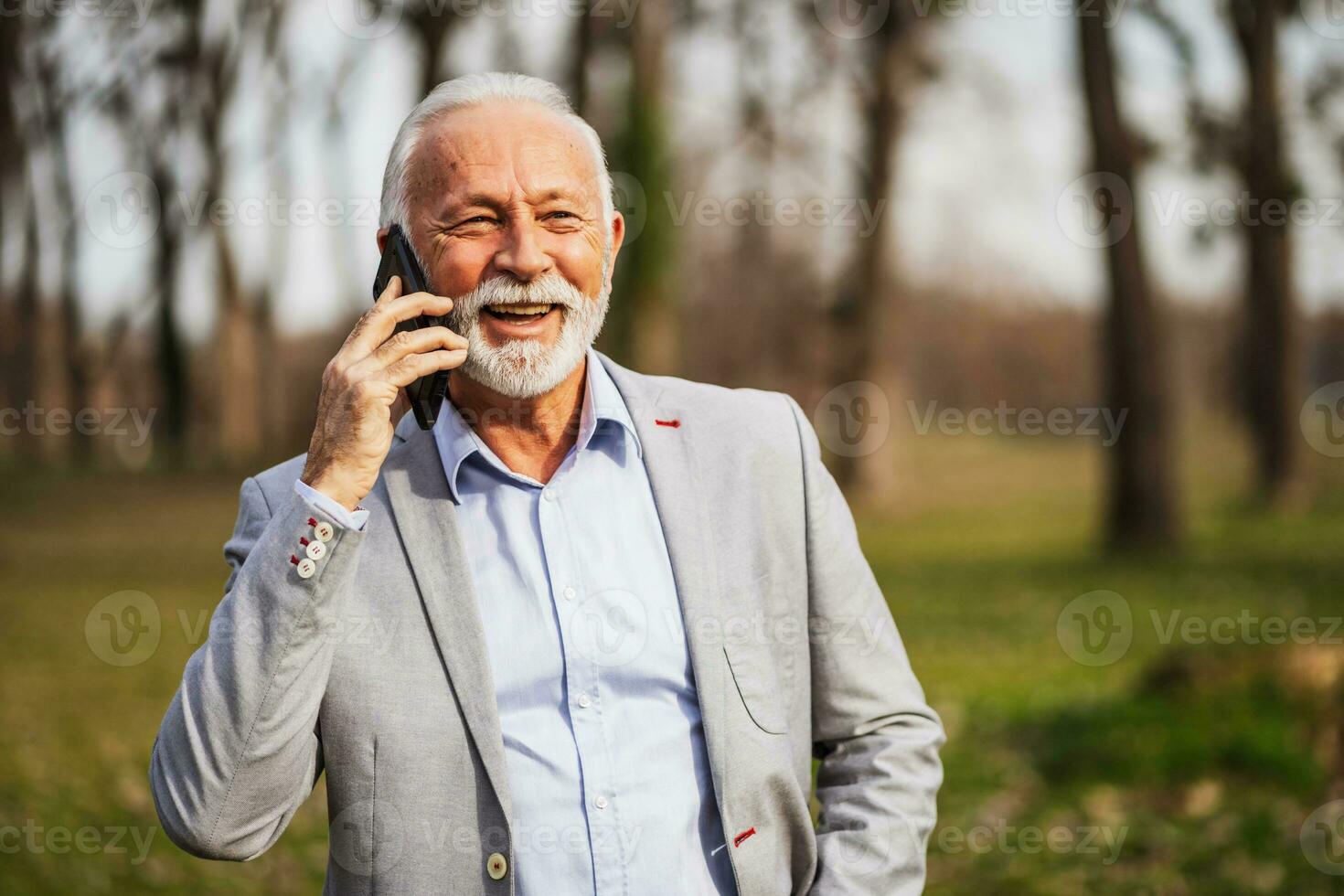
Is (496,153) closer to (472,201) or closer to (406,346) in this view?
A: (472,201)

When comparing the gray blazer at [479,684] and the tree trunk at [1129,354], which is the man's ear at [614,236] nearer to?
the gray blazer at [479,684]

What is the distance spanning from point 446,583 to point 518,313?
0.61m

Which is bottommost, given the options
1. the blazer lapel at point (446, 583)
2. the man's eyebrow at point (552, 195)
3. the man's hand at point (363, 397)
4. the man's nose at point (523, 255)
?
the blazer lapel at point (446, 583)

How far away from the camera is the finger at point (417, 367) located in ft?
8.16

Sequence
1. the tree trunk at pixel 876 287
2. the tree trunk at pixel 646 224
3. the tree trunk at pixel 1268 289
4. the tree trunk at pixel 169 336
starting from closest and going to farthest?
the tree trunk at pixel 646 224, the tree trunk at pixel 1268 289, the tree trunk at pixel 876 287, the tree trunk at pixel 169 336

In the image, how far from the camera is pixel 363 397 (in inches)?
95.7

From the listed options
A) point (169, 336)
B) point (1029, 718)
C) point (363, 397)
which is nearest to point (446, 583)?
point (363, 397)

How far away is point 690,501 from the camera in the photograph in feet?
9.02

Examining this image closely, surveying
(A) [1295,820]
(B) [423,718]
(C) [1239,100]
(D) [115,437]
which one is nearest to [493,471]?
(B) [423,718]

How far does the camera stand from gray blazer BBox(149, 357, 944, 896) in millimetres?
2373

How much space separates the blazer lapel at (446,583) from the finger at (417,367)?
25 centimetres

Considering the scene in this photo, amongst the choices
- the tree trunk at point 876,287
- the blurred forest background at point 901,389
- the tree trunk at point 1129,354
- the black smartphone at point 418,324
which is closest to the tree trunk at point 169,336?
the blurred forest background at point 901,389

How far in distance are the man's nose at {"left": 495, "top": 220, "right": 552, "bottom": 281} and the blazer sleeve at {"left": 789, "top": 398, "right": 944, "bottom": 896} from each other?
670 millimetres

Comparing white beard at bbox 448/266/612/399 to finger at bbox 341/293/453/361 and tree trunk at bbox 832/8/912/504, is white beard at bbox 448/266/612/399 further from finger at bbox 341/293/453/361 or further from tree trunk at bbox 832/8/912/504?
tree trunk at bbox 832/8/912/504
